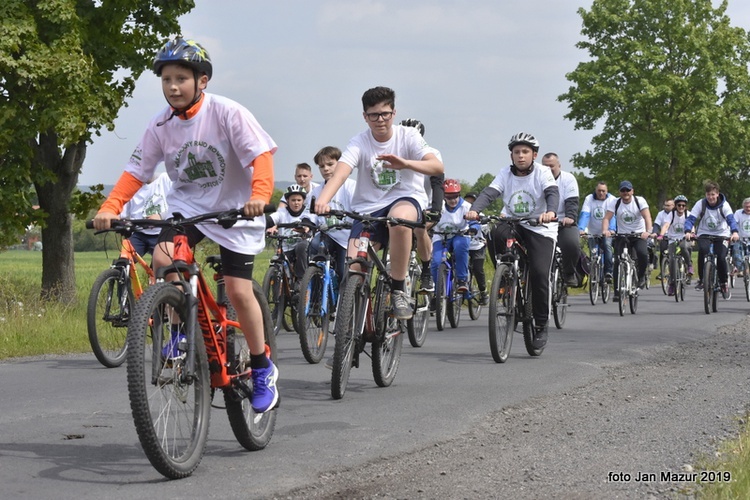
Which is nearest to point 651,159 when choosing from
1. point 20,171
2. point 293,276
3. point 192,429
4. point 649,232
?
point 649,232

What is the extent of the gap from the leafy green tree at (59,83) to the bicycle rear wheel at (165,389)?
1249cm

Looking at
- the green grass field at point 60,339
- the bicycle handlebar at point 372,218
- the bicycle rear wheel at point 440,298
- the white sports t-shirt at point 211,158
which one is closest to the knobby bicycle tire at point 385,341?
the bicycle handlebar at point 372,218

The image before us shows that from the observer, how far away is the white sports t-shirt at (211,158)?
5930 mm

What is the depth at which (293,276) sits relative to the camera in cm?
1325

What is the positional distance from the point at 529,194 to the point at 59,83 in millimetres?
9505

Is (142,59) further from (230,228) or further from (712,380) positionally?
(230,228)

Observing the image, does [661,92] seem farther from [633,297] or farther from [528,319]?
[528,319]

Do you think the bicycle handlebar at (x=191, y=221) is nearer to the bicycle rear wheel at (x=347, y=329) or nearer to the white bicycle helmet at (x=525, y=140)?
the bicycle rear wheel at (x=347, y=329)

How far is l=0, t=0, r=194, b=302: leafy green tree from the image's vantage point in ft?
59.4

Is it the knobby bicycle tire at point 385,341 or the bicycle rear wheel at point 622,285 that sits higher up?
the bicycle rear wheel at point 622,285

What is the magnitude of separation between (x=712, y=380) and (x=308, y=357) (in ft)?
11.5

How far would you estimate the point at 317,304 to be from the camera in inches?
438

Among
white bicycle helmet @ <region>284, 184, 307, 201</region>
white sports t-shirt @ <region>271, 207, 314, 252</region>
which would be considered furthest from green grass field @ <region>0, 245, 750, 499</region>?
white bicycle helmet @ <region>284, 184, 307, 201</region>

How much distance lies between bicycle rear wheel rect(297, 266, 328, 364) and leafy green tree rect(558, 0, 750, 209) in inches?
1759
